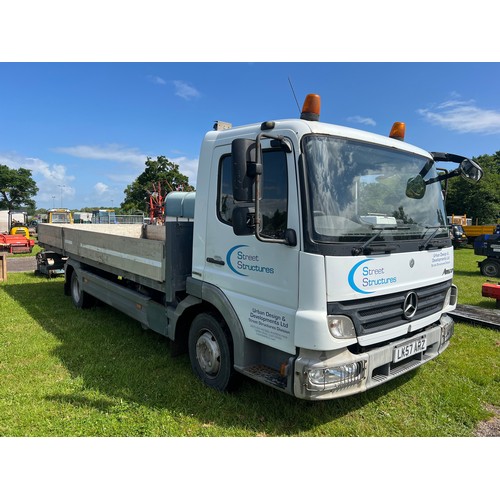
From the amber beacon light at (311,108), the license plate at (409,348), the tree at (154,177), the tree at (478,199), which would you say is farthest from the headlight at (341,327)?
the tree at (154,177)

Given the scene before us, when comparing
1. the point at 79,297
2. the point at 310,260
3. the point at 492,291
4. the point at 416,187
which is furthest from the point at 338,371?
the point at 492,291

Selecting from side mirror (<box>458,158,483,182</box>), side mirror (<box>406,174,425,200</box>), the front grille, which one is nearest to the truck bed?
the front grille

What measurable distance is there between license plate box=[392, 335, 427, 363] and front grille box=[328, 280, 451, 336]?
0.18 m

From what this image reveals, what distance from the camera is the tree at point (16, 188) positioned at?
2864 inches

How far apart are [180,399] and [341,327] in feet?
5.96

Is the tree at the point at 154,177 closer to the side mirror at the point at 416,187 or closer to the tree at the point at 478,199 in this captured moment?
the tree at the point at 478,199

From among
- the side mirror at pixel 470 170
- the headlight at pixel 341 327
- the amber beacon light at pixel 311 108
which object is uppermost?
the amber beacon light at pixel 311 108

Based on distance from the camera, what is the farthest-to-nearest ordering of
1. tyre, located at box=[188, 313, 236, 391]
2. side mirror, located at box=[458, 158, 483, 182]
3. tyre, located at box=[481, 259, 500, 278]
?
tyre, located at box=[481, 259, 500, 278] < side mirror, located at box=[458, 158, 483, 182] < tyre, located at box=[188, 313, 236, 391]

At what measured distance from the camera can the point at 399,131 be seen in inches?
154

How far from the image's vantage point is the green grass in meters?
3.15

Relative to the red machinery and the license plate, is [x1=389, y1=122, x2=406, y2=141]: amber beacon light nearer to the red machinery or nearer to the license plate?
the license plate

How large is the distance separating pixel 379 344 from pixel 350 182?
138 cm

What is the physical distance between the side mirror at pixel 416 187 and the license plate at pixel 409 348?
52.8 inches

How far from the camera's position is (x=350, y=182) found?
9.68 feet
